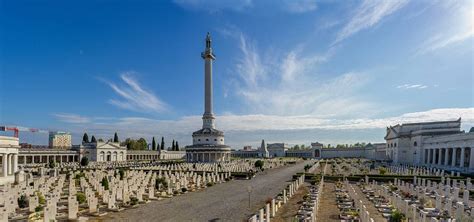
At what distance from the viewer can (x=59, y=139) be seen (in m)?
141

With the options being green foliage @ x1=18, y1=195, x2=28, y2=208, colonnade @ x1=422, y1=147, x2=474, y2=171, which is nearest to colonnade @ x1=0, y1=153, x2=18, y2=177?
green foliage @ x1=18, y1=195, x2=28, y2=208

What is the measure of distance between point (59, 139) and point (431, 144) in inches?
5378

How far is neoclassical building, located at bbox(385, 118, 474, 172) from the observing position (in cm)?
5475

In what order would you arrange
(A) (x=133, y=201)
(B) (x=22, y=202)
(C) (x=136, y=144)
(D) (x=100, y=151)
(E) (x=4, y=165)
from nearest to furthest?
(B) (x=22, y=202), (A) (x=133, y=201), (E) (x=4, y=165), (D) (x=100, y=151), (C) (x=136, y=144)

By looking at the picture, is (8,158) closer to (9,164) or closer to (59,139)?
(9,164)

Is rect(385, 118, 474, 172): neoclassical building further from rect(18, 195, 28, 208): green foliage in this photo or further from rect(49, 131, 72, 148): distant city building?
rect(49, 131, 72, 148): distant city building

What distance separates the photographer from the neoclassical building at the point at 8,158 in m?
32.2

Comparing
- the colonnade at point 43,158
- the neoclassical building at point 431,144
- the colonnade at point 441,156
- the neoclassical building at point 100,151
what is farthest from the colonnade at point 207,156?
the colonnade at point 441,156

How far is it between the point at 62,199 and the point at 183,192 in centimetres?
846

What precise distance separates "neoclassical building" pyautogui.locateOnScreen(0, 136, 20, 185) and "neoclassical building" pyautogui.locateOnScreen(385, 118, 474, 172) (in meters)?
57.2

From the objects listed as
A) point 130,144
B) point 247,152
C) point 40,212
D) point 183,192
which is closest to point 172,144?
point 130,144

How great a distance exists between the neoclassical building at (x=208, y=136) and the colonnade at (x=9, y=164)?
4556 cm

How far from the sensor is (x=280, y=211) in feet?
60.0

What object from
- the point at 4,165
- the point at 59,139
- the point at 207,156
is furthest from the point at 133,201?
the point at 59,139
